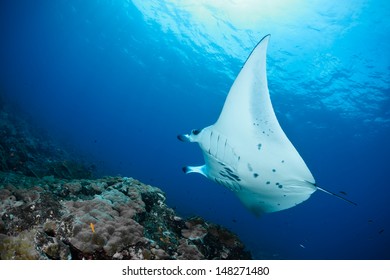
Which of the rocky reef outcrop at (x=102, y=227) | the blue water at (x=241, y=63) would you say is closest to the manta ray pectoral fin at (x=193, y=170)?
the rocky reef outcrop at (x=102, y=227)

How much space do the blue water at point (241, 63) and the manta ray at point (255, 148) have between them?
688cm

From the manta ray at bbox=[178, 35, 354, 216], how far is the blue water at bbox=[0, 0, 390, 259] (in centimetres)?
688

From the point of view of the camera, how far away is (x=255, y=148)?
12.7ft

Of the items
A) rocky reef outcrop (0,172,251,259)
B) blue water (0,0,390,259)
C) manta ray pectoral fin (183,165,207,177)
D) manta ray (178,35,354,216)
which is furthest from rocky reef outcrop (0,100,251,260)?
blue water (0,0,390,259)

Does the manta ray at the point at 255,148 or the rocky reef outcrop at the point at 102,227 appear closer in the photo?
the rocky reef outcrop at the point at 102,227

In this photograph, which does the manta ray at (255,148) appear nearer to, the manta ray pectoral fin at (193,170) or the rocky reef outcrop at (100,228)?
the manta ray pectoral fin at (193,170)

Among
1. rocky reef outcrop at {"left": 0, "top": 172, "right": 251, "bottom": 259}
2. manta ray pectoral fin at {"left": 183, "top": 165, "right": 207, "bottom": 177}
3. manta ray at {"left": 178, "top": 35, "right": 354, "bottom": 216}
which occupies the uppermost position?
manta ray at {"left": 178, "top": 35, "right": 354, "bottom": 216}

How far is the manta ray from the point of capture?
3.55 metres

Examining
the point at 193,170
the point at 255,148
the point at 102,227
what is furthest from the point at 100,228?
the point at 255,148

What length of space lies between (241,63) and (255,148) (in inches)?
765

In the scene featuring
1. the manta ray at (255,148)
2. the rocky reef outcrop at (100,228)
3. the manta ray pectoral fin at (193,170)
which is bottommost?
the rocky reef outcrop at (100,228)

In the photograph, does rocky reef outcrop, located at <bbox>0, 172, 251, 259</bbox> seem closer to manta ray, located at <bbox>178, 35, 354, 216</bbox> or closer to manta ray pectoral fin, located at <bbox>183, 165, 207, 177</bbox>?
manta ray pectoral fin, located at <bbox>183, 165, 207, 177</bbox>

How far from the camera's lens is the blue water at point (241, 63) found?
51.4 ft
